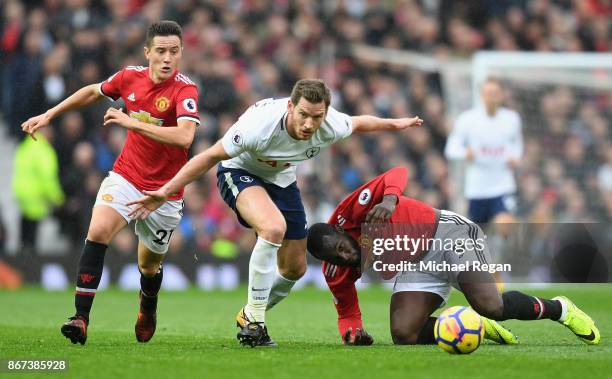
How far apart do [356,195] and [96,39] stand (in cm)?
962

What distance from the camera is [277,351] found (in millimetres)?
7344

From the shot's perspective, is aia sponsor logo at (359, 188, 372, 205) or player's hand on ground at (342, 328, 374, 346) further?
player's hand on ground at (342, 328, 374, 346)

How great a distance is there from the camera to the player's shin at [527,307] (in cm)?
777

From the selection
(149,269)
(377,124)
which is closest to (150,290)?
(149,269)

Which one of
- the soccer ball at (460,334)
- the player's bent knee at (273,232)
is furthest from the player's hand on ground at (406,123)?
the soccer ball at (460,334)

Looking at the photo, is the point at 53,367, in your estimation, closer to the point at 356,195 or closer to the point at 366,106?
the point at 356,195

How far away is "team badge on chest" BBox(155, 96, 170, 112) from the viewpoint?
8281 millimetres

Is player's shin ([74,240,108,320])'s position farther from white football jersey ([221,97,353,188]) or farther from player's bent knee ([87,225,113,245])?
white football jersey ([221,97,353,188])

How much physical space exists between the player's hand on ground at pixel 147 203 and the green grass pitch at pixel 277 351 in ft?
3.09

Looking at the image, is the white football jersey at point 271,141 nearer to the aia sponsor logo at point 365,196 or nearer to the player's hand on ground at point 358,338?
the aia sponsor logo at point 365,196

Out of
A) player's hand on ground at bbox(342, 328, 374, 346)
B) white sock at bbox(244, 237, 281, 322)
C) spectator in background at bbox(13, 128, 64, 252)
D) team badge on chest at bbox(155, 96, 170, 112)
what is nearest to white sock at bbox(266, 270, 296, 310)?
player's hand on ground at bbox(342, 328, 374, 346)

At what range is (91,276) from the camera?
7.96 meters

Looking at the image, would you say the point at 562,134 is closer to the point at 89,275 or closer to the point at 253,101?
the point at 253,101

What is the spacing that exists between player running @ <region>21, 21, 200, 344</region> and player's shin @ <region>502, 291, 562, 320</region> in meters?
2.57
